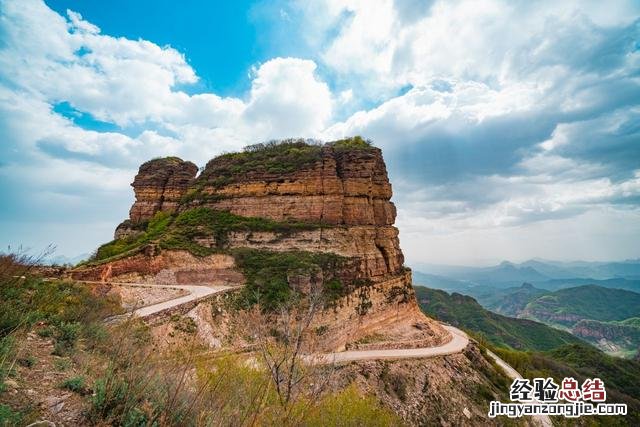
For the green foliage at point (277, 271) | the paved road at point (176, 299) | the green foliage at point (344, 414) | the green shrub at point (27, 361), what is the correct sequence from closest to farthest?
1. the green shrub at point (27, 361)
2. the green foliage at point (344, 414)
3. the paved road at point (176, 299)
4. the green foliage at point (277, 271)

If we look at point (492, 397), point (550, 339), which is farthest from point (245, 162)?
point (550, 339)

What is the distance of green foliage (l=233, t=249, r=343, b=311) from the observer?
30003 millimetres

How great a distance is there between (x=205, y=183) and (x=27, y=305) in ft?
127

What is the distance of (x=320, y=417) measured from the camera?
38.7ft

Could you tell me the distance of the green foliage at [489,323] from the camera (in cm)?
9769

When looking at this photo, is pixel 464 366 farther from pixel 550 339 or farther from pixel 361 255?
pixel 550 339

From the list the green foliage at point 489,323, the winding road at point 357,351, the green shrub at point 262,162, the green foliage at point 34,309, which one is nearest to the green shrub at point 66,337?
the green foliage at point 34,309

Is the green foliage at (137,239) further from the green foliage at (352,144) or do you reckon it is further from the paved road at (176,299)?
the green foliage at (352,144)

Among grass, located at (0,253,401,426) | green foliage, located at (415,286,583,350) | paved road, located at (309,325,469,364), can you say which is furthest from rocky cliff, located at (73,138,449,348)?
green foliage, located at (415,286,583,350)

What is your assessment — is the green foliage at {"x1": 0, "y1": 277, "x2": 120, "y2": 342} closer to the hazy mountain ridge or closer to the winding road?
the winding road

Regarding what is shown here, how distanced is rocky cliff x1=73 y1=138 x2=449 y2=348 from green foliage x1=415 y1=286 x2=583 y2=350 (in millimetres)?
67168

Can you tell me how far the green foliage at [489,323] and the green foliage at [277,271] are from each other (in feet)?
245

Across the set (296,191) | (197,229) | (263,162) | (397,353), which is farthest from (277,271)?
(263,162)

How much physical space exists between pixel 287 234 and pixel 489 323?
90.1 meters
